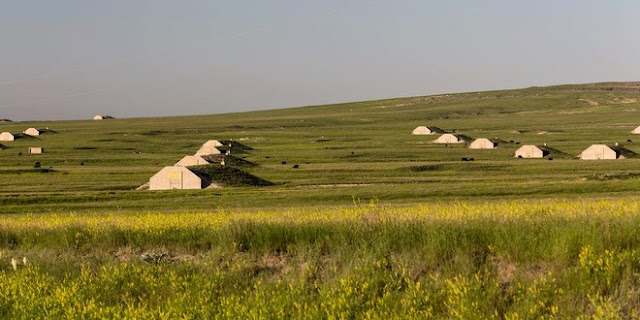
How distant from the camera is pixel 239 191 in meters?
61.7

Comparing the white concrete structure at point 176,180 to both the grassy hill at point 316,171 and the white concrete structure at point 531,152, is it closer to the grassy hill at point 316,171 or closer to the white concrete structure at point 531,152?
the grassy hill at point 316,171

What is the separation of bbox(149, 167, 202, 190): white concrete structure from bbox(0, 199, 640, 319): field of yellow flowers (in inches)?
2000

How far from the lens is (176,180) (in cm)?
6919

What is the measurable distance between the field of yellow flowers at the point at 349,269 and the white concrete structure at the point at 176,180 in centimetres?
5081

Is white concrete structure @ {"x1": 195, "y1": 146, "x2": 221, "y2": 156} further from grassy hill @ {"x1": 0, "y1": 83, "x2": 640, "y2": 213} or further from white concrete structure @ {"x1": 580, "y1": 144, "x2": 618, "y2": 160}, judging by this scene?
white concrete structure @ {"x1": 580, "y1": 144, "x2": 618, "y2": 160}

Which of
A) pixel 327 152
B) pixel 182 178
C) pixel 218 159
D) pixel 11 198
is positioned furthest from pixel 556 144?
pixel 11 198

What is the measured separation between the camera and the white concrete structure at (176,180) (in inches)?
2707

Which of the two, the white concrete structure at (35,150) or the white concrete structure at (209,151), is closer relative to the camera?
the white concrete structure at (209,151)

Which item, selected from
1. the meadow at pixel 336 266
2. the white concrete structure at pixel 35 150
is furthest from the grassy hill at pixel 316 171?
the meadow at pixel 336 266

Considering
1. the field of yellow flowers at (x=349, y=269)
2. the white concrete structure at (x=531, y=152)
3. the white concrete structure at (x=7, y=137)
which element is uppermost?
the field of yellow flowers at (x=349, y=269)

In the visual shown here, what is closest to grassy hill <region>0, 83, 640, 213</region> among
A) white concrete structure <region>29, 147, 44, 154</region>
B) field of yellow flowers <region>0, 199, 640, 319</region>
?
white concrete structure <region>29, 147, 44, 154</region>

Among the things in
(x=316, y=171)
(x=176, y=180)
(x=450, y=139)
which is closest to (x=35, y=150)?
(x=316, y=171)

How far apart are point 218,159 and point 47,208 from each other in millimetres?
42948

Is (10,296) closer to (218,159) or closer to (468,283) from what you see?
(468,283)
